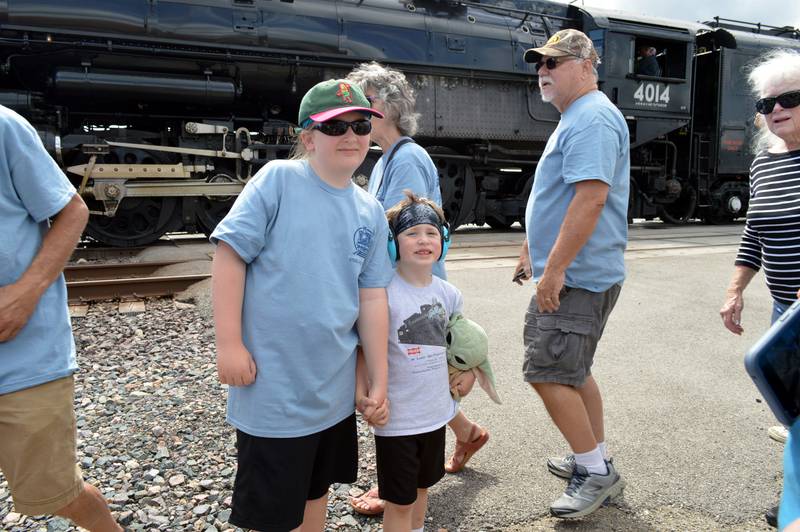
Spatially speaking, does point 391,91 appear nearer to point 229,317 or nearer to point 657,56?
point 229,317

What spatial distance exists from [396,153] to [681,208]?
13694 mm

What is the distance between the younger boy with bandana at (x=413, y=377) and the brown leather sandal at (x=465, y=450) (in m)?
0.65

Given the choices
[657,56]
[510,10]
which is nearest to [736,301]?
[510,10]

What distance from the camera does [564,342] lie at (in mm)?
2342

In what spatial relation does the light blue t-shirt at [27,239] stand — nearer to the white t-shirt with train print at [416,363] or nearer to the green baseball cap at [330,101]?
the green baseball cap at [330,101]

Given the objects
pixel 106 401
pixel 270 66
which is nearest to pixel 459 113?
pixel 270 66

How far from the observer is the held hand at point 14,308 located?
1.63m

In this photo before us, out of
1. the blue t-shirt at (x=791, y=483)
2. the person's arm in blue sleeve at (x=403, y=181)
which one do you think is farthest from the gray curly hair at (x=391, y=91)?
the blue t-shirt at (x=791, y=483)

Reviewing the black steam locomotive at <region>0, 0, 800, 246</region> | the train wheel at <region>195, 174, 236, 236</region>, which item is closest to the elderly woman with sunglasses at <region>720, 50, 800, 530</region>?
the black steam locomotive at <region>0, 0, 800, 246</region>

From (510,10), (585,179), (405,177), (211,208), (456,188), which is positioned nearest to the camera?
(585,179)

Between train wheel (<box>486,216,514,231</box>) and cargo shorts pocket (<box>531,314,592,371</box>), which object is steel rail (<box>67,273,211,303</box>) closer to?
cargo shorts pocket (<box>531,314,592,371</box>)

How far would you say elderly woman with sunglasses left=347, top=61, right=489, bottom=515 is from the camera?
245 cm

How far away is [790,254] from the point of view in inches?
94.0

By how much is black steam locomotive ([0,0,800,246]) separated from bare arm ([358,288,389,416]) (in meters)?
7.00
